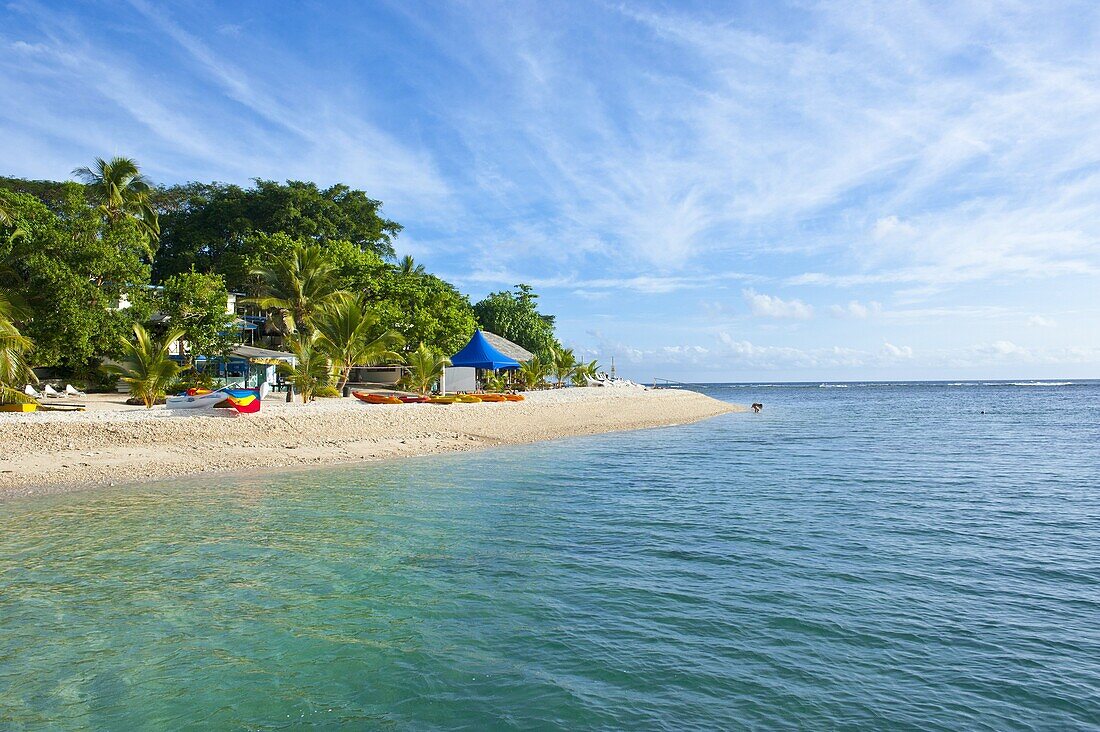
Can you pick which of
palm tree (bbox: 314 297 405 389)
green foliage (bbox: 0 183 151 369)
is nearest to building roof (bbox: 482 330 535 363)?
palm tree (bbox: 314 297 405 389)

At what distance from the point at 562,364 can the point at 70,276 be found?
28.4 meters

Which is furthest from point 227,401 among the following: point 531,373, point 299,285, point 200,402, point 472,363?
point 531,373

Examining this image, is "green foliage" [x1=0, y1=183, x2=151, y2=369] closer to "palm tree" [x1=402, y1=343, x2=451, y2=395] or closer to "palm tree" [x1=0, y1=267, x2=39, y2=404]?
"palm tree" [x1=0, y1=267, x2=39, y2=404]

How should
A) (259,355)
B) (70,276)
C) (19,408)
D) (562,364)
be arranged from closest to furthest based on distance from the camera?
1. (19,408)
2. (70,276)
3. (259,355)
4. (562,364)

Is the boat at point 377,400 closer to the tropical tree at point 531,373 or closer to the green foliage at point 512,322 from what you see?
A: the tropical tree at point 531,373

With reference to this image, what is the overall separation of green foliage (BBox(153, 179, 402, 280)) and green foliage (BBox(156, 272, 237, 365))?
1489 centimetres

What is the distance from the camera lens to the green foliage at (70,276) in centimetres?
2156

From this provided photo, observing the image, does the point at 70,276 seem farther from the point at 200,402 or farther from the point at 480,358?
the point at 480,358

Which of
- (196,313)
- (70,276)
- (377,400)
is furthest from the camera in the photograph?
(196,313)

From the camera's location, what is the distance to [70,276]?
21.6 m

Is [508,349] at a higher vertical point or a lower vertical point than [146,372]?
higher

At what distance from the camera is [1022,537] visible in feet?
30.3

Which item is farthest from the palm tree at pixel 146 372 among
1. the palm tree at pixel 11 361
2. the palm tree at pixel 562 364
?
the palm tree at pixel 562 364

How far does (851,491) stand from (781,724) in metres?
9.71
